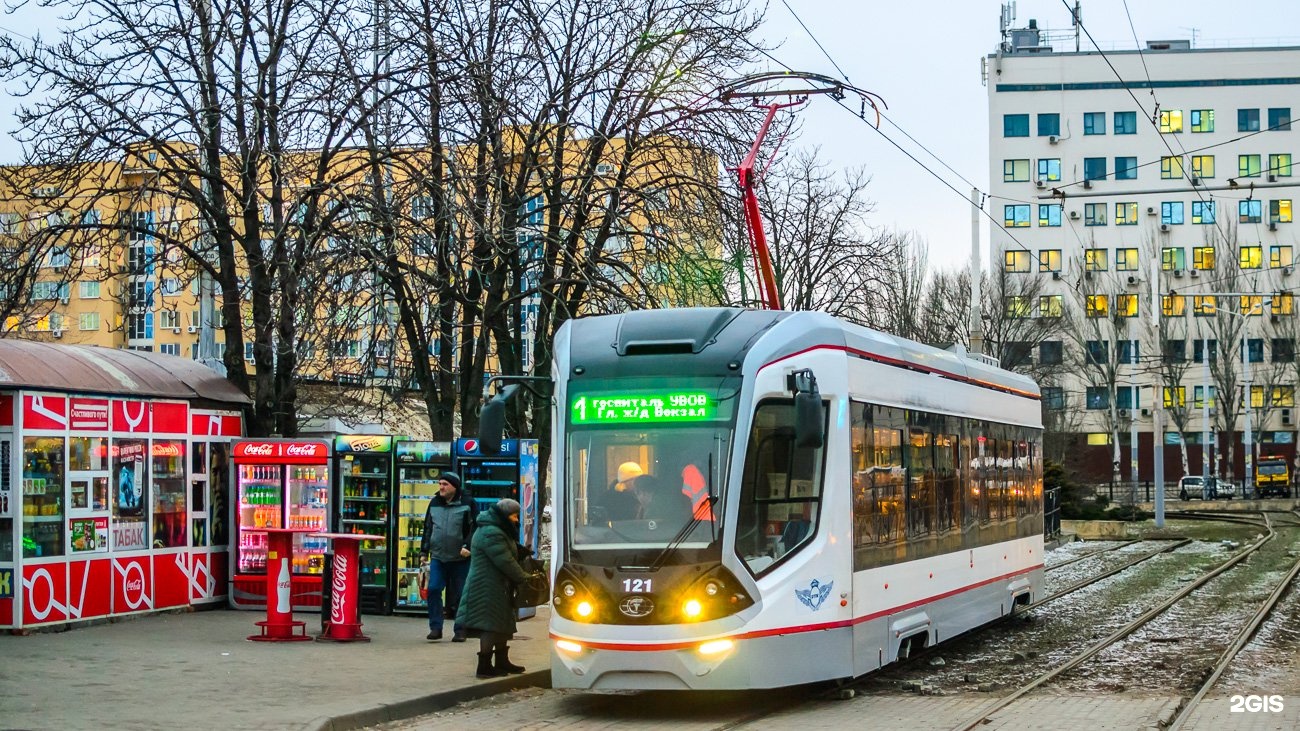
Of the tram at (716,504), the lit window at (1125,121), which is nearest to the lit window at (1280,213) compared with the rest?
the lit window at (1125,121)

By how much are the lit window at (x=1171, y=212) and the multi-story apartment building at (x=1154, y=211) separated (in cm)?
8

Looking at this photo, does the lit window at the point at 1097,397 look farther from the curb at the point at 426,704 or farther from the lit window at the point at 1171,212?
the curb at the point at 426,704

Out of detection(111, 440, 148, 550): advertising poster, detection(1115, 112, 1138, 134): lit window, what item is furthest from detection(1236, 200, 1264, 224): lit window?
detection(111, 440, 148, 550): advertising poster

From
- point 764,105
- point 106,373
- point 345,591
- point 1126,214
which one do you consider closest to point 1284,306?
point 1126,214

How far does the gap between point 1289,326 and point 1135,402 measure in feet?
28.2

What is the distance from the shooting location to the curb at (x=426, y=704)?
1081cm

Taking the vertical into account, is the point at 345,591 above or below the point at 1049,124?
below

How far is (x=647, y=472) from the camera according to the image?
1184 centimetres

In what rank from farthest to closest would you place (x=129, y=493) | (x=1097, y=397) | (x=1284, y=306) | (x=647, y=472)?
(x=1097, y=397)
(x=1284, y=306)
(x=129, y=493)
(x=647, y=472)

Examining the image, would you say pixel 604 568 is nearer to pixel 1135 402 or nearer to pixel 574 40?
pixel 574 40

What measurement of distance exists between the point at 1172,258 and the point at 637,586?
3025 inches

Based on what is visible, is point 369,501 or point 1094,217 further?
point 1094,217

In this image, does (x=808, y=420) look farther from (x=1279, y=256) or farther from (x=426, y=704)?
(x=1279, y=256)

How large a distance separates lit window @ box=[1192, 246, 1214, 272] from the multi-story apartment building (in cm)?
11
